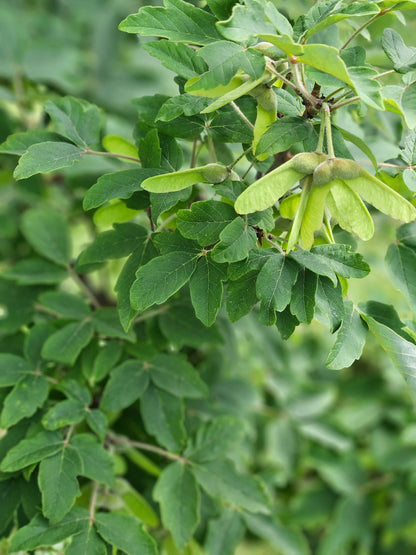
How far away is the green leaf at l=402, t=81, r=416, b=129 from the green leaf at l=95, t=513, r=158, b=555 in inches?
20.7

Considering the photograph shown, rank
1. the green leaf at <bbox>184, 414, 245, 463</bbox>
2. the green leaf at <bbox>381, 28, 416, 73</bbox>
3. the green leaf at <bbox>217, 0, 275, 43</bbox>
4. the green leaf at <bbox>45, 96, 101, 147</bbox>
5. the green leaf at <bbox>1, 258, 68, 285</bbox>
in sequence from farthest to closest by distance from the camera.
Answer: the green leaf at <bbox>1, 258, 68, 285</bbox> → the green leaf at <bbox>184, 414, 245, 463</bbox> → the green leaf at <bbox>45, 96, 101, 147</bbox> → the green leaf at <bbox>381, 28, 416, 73</bbox> → the green leaf at <bbox>217, 0, 275, 43</bbox>

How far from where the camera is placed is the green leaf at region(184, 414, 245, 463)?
0.78 meters

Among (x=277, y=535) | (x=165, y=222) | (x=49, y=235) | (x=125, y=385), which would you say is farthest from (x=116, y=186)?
(x=277, y=535)

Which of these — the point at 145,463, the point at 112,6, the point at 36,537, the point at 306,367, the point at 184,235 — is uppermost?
the point at 184,235

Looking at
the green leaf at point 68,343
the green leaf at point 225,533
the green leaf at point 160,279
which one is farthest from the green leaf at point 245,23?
the green leaf at point 225,533

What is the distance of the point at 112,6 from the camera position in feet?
6.06

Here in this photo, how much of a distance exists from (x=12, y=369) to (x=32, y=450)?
0.12 meters

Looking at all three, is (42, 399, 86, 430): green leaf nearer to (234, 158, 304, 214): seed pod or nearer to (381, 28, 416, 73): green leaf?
(234, 158, 304, 214): seed pod

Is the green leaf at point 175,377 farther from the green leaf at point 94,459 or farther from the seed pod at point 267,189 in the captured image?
the seed pod at point 267,189

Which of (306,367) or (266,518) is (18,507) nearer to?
(266,518)

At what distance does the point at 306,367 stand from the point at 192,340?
0.84 m

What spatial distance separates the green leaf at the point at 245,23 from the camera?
460 millimetres

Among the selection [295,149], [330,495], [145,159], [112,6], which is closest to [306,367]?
[330,495]

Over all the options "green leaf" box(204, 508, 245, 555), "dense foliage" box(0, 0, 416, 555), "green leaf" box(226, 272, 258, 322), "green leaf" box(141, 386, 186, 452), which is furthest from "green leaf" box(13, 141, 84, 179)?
"green leaf" box(204, 508, 245, 555)
